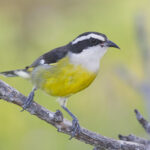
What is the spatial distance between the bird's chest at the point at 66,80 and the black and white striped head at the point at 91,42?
0.29 m

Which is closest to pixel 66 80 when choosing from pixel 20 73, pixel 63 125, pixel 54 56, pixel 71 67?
pixel 71 67

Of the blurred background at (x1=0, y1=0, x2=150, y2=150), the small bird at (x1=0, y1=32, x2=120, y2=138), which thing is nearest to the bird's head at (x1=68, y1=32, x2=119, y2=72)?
the small bird at (x1=0, y1=32, x2=120, y2=138)

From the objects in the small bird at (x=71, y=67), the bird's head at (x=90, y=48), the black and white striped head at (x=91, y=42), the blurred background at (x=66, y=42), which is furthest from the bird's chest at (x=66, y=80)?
the blurred background at (x=66, y=42)

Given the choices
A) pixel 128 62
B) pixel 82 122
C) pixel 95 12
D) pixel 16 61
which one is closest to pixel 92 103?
pixel 82 122

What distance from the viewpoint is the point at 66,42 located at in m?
7.92

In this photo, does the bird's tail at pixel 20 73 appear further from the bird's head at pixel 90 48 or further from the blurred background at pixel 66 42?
the blurred background at pixel 66 42

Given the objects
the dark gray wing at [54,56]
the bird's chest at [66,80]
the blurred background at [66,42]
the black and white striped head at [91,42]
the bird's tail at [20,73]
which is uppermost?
the black and white striped head at [91,42]

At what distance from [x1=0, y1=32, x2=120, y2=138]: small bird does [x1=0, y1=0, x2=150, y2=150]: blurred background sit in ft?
2.18

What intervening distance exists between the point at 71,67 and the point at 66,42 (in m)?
3.25

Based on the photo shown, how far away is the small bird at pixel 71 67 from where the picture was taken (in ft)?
15.3

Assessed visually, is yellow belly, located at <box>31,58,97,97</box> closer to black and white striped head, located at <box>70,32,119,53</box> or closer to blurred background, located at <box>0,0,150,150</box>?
black and white striped head, located at <box>70,32,119,53</box>

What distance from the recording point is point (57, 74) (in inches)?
185

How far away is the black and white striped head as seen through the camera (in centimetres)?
483

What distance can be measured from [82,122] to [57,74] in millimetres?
2406
